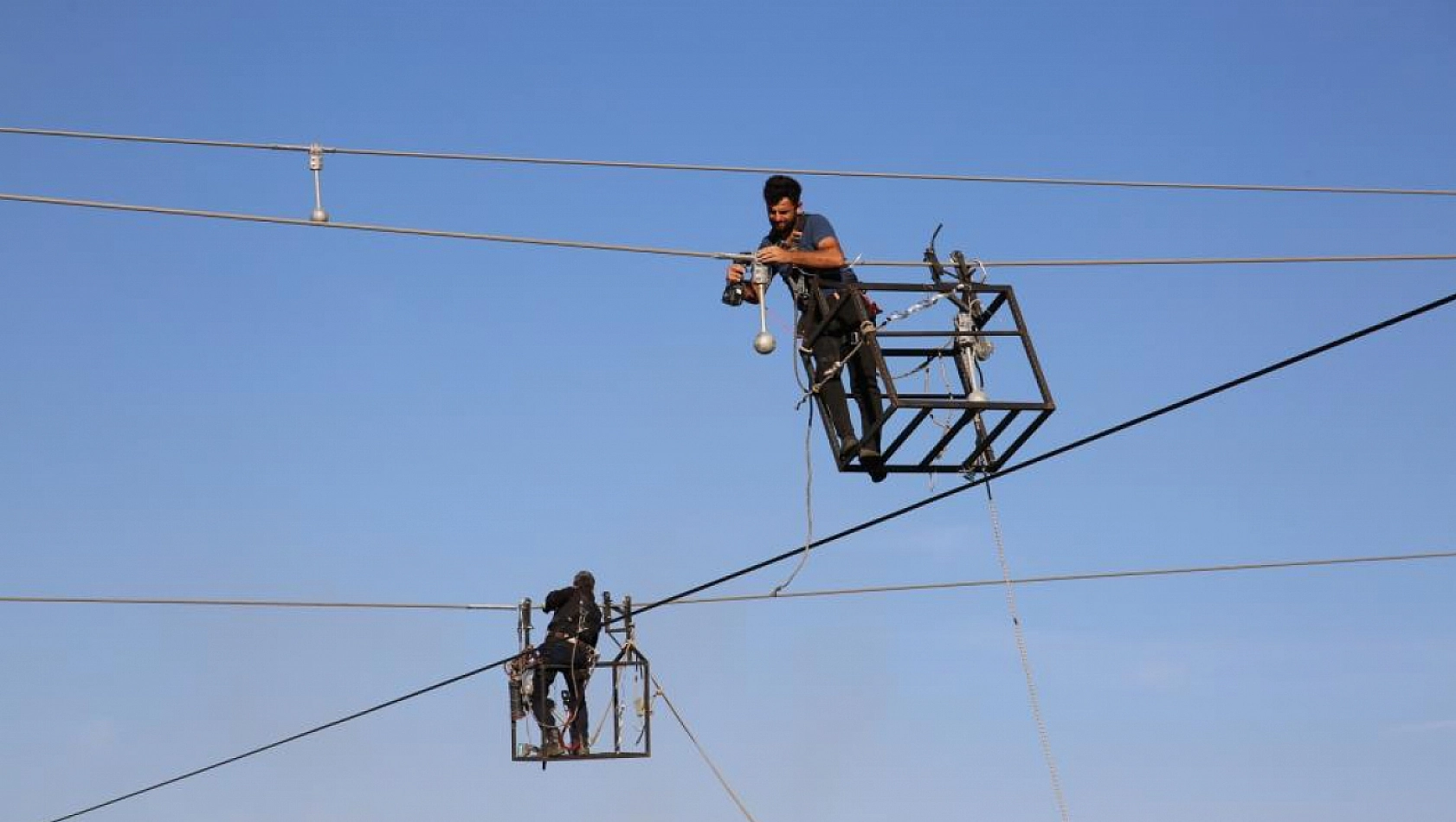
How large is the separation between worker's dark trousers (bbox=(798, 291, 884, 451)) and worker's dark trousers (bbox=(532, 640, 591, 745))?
5370mm

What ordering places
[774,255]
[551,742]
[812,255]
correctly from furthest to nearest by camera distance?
1. [551,742]
2. [774,255]
3. [812,255]

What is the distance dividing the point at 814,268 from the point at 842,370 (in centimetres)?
61

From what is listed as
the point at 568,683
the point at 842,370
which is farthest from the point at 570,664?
the point at 842,370

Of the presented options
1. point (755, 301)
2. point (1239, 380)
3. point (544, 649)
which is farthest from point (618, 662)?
point (1239, 380)

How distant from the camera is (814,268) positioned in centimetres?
1200

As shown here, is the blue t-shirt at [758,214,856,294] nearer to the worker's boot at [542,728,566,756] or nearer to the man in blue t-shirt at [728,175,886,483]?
the man in blue t-shirt at [728,175,886,483]

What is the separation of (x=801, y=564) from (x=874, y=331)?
1946 mm

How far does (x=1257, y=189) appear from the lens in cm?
1608

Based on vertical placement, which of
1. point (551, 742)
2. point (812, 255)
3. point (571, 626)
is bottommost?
point (551, 742)

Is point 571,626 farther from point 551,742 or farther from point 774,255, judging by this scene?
point 774,255

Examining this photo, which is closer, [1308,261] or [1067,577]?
[1308,261]

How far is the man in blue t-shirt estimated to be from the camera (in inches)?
469

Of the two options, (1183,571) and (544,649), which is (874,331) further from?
(1183,571)

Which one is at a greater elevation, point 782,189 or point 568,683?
point 782,189
